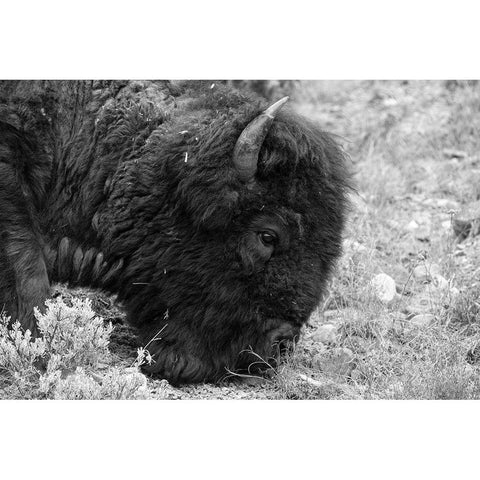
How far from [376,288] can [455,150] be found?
308 cm

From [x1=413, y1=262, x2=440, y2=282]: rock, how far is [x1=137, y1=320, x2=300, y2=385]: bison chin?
173 cm

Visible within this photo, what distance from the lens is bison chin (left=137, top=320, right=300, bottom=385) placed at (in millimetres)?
4938

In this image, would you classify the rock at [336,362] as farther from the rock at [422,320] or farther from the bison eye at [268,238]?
the bison eye at [268,238]

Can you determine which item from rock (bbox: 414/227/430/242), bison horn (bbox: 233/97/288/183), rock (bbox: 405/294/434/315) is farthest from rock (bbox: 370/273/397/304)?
bison horn (bbox: 233/97/288/183)

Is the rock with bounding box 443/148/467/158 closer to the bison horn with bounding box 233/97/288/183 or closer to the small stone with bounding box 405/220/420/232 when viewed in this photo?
the small stone with bounding box 405/220/420/232

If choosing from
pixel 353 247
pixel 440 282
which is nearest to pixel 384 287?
pixel 440 282

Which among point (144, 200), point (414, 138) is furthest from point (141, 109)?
point (414, 138)

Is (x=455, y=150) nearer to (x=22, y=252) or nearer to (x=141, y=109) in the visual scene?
(x=141, y=109)

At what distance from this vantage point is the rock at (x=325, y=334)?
5629 millimetres

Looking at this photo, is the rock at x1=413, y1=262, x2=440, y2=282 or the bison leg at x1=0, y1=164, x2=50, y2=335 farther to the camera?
the rock at x1=413, y1=262, x2=440, y2=282

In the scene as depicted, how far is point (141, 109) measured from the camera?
5168 mm

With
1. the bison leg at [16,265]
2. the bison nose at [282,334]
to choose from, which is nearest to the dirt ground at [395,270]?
the bison nose at [282,334]

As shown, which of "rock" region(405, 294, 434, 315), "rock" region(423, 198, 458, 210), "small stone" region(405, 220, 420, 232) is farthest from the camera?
"rock" region(423, 198, 458, 210)

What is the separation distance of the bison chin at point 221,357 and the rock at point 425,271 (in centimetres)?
173
